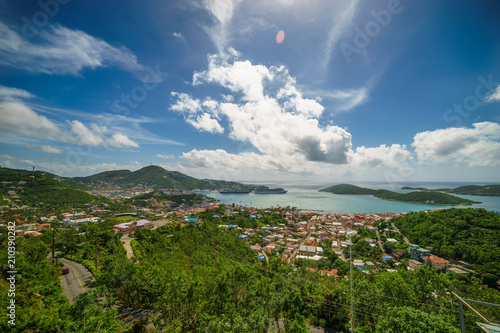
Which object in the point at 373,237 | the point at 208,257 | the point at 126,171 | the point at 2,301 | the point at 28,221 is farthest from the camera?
the point at 126,171

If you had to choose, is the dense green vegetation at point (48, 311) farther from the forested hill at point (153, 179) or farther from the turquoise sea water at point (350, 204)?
the forested hill at point (153, 179)

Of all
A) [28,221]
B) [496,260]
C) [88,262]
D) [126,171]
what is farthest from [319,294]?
[126,171]

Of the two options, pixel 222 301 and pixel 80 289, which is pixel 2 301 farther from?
pixel 80 289

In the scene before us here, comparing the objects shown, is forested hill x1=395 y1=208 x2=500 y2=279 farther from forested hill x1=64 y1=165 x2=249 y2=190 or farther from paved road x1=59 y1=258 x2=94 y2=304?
forested hill x1=64 y1=165 x2=249 y2=190

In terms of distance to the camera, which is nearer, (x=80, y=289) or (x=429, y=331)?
(x=429, y=331)

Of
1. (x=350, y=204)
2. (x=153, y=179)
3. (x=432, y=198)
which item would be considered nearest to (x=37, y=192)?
(x=153, y=179)

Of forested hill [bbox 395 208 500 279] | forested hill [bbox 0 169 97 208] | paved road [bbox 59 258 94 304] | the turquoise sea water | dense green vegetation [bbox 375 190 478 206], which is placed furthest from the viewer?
dense green vegetation [bbox 375 190 478 206]

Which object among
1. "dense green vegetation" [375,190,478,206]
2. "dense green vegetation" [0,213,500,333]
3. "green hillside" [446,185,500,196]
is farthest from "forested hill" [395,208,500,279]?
"green hillside" [446,185,500,196]
